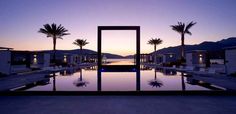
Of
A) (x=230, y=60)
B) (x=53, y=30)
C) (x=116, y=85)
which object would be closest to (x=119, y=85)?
(x=116, y=85)

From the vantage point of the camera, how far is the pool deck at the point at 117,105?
18.6ft

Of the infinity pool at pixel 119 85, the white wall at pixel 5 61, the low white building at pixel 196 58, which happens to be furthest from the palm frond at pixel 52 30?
the low white building at pixel 196 58

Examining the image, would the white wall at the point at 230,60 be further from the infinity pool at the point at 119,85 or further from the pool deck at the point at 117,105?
the pool deck at the point at 117,105

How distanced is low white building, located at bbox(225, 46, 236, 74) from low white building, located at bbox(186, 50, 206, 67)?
512 inches

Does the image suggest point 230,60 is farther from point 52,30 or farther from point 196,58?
point 52,30

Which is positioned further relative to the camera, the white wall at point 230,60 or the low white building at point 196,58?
the low white building at point 196,58

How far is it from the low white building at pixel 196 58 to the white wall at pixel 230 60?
13.0 meters

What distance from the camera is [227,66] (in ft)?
63.4

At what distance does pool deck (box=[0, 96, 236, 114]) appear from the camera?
5656mm

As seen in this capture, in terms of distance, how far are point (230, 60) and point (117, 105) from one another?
16.7m

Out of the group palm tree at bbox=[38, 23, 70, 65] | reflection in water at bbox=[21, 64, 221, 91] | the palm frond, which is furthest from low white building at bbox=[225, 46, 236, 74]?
the palm frond

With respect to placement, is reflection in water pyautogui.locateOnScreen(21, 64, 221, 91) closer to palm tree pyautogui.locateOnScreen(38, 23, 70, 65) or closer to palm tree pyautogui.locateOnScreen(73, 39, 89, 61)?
palm tree pyautogui.locateOnScreen(38, 23, 70, 65)

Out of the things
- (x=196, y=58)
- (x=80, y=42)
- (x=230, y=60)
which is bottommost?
(x=230, y=60)

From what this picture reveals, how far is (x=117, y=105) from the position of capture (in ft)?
20.9
